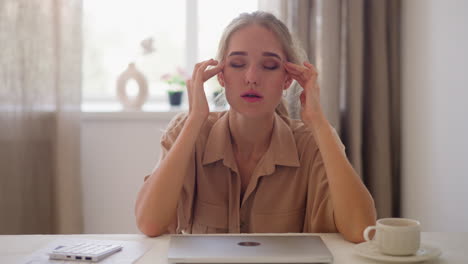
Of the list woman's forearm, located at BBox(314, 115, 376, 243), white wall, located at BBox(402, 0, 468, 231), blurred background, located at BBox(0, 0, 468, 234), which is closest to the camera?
woman's forearm, located at BBox(314, 115, 376, 243)

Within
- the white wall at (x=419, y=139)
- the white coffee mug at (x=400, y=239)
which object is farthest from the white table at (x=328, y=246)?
the white wall at (x=419, y=139)

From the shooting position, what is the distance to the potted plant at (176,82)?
3.04 metres

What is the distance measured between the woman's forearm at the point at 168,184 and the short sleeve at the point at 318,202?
0.33 m

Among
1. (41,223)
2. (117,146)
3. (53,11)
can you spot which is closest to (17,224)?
(41,223)

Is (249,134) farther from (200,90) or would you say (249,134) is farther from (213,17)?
(213,17)

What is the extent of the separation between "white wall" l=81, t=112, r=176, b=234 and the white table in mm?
1701

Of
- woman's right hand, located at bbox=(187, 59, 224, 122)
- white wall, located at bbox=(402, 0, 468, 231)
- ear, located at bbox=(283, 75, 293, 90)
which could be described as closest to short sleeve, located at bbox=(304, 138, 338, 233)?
ear, located at bbox=(283, 75, 293, 90)

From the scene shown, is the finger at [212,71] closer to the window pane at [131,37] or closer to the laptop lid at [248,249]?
the laptop lid at [248,249]

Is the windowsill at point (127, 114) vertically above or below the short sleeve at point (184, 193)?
above

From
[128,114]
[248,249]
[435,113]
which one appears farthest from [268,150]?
[128,114]

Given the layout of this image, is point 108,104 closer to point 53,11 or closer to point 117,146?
point 117,146

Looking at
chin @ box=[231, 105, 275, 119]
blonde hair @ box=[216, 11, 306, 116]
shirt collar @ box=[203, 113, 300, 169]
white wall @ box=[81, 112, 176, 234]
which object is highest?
blonde hair @ box=[216, 11, 306, 116]

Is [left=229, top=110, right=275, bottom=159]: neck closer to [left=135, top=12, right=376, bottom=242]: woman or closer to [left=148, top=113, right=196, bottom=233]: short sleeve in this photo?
[left=135, top=12, right=376, bottom=242]: woman

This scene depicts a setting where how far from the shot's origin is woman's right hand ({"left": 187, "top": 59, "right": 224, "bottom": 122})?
5.12 ft
